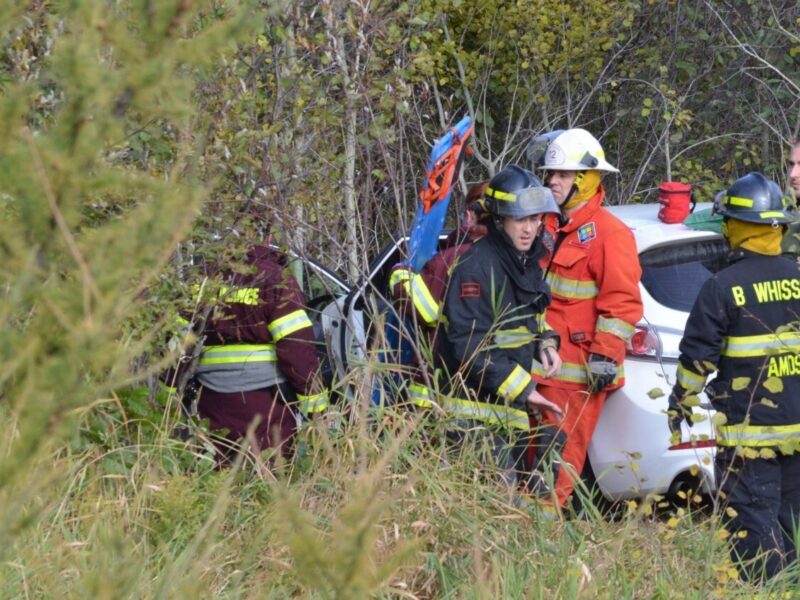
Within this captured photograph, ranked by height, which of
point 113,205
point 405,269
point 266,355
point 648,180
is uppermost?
point 113,205

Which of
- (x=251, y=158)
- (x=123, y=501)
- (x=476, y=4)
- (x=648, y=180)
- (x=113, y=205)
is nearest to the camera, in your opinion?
(x=123, y=501)

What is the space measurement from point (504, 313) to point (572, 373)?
0.86 meters

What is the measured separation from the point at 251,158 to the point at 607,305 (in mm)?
1670

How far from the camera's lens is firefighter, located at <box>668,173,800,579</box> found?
4.53 meters

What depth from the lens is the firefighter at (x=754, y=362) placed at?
4.53m

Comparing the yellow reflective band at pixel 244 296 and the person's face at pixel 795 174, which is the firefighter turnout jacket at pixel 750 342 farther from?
the yellow reflective band at pixel 244 296

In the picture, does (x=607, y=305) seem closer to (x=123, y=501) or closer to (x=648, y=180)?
(x=123, y=501)

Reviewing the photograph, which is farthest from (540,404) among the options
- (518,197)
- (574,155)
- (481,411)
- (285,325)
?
(574,155)

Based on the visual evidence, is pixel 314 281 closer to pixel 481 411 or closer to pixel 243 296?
pixel 243 296

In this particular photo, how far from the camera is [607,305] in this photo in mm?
5246

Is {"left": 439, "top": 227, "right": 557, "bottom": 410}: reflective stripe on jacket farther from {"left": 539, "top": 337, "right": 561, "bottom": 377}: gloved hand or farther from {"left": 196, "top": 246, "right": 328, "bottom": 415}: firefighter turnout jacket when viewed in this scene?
{"left": 196, "top": 246, "right": 328, "bottom": 415}: firefighter turnout jacket

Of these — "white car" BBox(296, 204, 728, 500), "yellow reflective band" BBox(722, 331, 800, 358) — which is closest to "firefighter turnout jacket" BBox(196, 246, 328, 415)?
"white car" BBox(296, 204, 728, 500)

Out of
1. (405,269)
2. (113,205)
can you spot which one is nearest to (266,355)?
(405,269)

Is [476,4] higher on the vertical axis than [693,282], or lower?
higher
